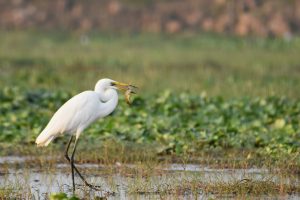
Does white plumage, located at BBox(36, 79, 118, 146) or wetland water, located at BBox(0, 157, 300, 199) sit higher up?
white plumage, located at BBox(36, 79, 118, 146)

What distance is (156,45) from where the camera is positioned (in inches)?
1150

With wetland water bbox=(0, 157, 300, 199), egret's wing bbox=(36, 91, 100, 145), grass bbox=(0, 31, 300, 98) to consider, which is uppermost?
grass bbox=(0, 31, 300, 98)

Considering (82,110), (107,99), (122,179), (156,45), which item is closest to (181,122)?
(122,179)

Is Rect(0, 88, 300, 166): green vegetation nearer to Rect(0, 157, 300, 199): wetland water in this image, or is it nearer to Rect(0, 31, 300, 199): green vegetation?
Rect(0, 31, 300, 199): green vegetation

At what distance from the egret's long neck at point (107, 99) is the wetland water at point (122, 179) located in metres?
0.76

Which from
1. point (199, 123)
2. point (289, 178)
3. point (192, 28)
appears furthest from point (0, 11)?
point (289, 178)

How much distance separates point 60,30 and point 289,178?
27804mm

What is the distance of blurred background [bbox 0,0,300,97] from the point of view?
1808 cm

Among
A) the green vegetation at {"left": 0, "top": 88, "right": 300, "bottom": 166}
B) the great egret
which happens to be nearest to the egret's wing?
the great egret

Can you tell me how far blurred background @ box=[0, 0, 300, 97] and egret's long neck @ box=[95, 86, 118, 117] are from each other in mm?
6815

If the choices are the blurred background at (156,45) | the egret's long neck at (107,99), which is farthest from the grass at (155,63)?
the egret's long neck at (107,99)

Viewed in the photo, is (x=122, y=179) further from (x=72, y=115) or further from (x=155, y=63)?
(x=155, y=63)

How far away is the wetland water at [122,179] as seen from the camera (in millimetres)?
8352

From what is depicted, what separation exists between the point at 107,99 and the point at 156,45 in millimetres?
20191
